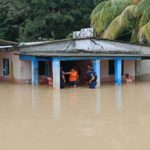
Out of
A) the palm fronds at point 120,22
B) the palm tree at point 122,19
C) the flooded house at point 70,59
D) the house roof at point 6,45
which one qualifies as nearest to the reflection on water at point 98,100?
the flooded house at point 70,59

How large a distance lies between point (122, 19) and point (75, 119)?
47.2 feet

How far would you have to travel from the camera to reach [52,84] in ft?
81.6

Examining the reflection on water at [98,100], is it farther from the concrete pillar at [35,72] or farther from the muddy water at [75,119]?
the concrete pillar at [35,72]

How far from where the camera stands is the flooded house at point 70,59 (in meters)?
23.9

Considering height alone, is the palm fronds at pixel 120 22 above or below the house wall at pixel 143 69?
above

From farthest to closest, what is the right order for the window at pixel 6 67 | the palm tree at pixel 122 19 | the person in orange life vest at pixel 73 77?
the window at pixel 6 67
the palm tree at pixel 122 19
the person in orange life vest at pixel 73 77

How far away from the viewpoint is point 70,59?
926 inches

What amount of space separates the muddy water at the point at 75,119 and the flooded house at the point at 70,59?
248cm

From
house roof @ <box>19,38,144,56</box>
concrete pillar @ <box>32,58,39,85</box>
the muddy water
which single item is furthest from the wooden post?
the muddy water

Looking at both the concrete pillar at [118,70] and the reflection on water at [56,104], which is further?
the concrete pillar at [118,70]

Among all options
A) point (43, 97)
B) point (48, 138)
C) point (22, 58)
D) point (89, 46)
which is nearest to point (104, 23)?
point (89, 46)

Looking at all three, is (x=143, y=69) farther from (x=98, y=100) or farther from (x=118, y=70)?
(x=98, y=100)

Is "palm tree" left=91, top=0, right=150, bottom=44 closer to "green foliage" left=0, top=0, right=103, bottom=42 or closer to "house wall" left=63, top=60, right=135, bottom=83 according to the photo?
"house wall" left=63, top=60, right=135, bottom=83

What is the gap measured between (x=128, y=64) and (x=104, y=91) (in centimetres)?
665
